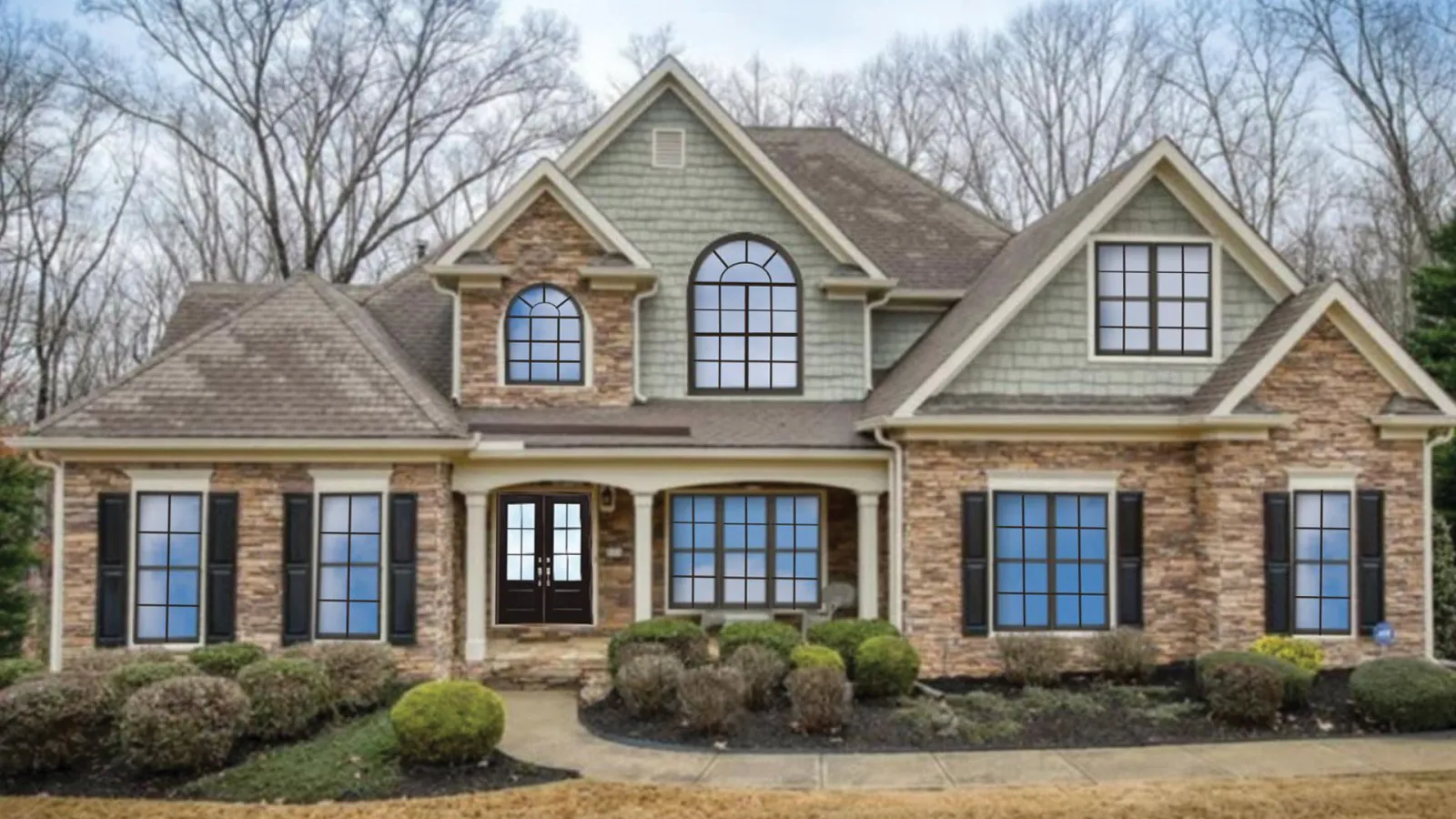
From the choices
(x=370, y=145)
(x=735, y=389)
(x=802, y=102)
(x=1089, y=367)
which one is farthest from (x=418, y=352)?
(x=802, y=102)

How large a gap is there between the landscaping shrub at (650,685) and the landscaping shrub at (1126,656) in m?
5.25

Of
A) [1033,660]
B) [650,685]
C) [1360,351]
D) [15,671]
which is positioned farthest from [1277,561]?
[15,671]

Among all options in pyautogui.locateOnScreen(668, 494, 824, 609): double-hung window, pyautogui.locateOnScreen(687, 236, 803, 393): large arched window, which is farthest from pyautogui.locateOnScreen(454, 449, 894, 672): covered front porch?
pyautogui.locateOnScreen(687, 236, 803, 393): large arched window

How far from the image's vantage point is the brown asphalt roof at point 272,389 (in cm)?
1252

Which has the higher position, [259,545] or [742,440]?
[742,440]

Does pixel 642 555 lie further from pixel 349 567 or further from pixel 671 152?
pixel 671 152

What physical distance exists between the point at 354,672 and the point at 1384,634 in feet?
39.4

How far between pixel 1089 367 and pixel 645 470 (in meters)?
5.91

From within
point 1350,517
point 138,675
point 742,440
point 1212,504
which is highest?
point 742,440

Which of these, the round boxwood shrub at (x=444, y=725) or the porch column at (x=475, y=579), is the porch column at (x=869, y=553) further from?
the round boxwood shrub at (x=444, y=725)

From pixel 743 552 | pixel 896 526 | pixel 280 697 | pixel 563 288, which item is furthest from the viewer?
pixel 743 552

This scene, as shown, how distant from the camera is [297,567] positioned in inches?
503

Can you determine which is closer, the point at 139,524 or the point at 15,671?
the point at 15,671

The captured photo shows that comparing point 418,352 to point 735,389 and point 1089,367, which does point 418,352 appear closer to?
point 735,389
